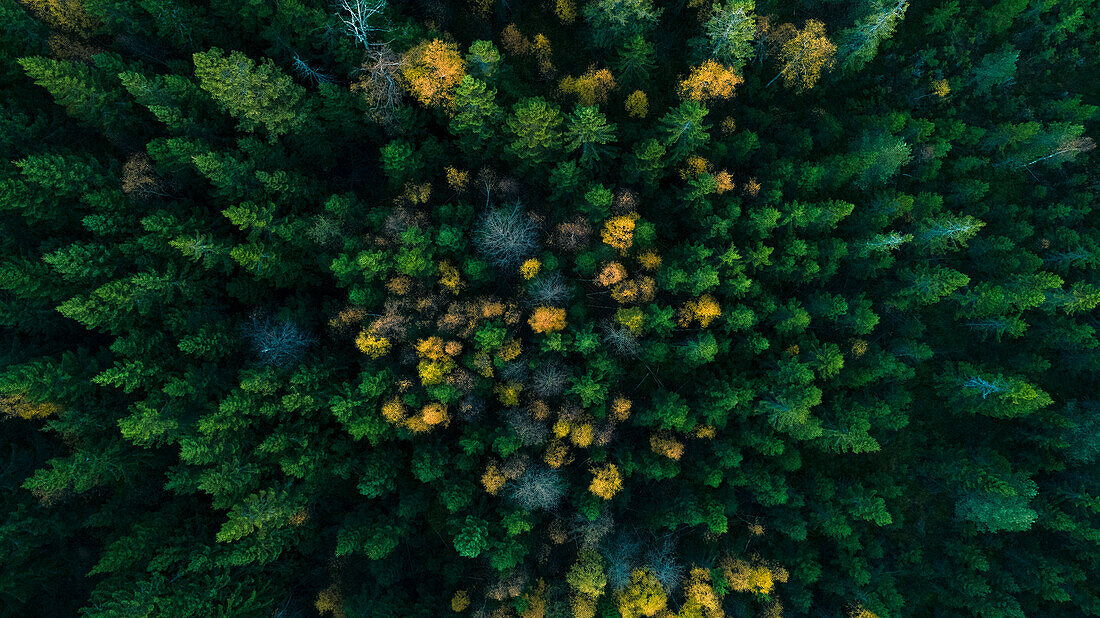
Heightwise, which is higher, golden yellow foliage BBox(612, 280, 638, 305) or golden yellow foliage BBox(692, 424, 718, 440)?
golden yellow foliage BBox(612, 280, 638, 305)

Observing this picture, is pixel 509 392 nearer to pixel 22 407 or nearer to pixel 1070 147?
pixel 22 407

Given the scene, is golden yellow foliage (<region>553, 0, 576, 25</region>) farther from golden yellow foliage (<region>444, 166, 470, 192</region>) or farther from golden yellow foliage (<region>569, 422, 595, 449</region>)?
golden yellow foliage (<region>569, 422, 595, 449</region>)

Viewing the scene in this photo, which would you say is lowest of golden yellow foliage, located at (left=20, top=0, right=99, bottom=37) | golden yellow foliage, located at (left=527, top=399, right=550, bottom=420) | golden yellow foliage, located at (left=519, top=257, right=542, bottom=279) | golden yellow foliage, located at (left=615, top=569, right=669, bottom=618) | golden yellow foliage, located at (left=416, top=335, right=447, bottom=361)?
golden yellow foliage, located at (left=615, top=569, right=669, bottom=618)

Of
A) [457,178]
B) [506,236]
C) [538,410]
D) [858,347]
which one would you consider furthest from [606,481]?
[457,178]

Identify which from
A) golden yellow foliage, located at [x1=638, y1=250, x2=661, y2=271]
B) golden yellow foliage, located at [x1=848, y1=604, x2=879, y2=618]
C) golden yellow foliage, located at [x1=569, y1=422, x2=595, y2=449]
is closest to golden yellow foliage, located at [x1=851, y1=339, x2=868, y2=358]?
golden yellow foliage, located at [x1=638, y1=250, x2=661, y2=271]

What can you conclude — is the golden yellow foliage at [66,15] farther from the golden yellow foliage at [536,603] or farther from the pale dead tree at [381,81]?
the golden yellow foliage at [536,603]

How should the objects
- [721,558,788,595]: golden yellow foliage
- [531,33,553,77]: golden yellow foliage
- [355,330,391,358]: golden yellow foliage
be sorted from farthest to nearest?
[531,33,553,77]: golden yellow foliage
[721,558,788,595]: golden yellow foliage
[355,330,391,358]: golden yellow foliage
